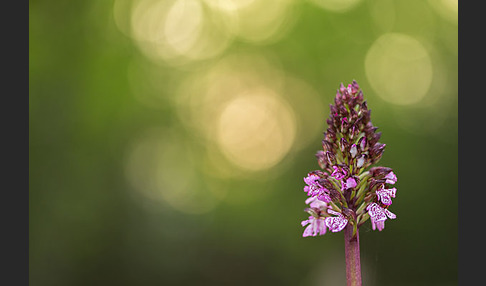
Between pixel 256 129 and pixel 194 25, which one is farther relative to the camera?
pixel 256 129

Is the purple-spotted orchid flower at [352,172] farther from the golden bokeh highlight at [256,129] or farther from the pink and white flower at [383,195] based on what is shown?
the golden bokeh highlight at [256,129]

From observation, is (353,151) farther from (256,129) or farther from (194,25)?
(194,25)

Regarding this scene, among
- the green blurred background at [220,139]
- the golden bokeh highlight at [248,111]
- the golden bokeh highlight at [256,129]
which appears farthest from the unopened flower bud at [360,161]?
the golden bokeh highlight at [256,129]

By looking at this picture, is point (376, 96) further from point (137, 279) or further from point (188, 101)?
→ point (137, 279)

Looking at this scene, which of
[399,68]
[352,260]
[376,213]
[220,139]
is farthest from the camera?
[220,139]

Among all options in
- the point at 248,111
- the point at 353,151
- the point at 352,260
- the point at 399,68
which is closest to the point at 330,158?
the point at 353,151

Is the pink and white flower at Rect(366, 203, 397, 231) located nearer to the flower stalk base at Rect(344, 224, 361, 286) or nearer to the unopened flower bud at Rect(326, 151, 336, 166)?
the flower stalk base at Rect(344, 224, 361, 286)

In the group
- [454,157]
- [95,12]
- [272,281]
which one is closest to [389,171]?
[454,157]
